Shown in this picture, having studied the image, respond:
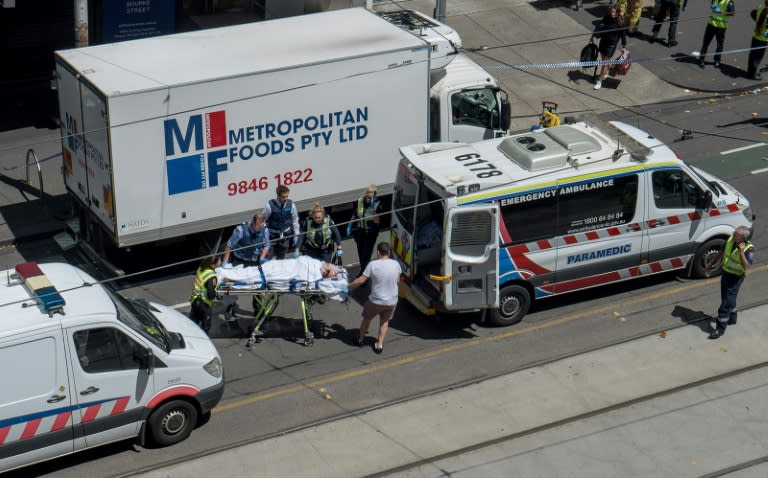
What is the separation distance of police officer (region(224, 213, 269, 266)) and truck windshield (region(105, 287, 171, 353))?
288 cm

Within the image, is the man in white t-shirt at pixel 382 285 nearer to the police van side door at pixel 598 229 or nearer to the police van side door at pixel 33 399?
the police van side door at pixel 598 229

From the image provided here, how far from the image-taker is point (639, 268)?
15.8 metres

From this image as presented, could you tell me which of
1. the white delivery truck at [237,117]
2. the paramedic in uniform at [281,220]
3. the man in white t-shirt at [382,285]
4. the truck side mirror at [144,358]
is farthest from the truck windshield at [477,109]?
the truck side mirror at [144,358]

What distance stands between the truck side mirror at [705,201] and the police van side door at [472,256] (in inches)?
130

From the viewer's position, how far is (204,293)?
14.1 metres

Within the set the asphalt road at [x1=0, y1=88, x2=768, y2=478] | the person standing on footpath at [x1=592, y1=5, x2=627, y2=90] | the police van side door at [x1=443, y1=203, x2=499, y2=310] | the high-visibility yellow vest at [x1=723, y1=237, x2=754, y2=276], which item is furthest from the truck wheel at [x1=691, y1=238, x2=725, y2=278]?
the person standing on footpath at [x1=592, y1=5, x2=627, y2=90]

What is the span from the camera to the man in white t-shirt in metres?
14.2

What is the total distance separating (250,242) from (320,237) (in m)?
0.99

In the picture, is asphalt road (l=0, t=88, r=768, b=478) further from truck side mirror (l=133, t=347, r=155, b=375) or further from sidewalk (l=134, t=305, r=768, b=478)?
truck side mirror (l=133, t=347, r=155, b=375)

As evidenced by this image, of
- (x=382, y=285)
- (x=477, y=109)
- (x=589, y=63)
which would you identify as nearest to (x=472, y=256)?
(x=382, y=285)

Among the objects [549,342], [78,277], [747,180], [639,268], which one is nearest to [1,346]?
[78,277]

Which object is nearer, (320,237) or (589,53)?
(320,237)

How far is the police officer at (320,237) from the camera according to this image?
15.8m

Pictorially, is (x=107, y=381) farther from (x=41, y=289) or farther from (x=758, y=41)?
(x=758, y=41)
